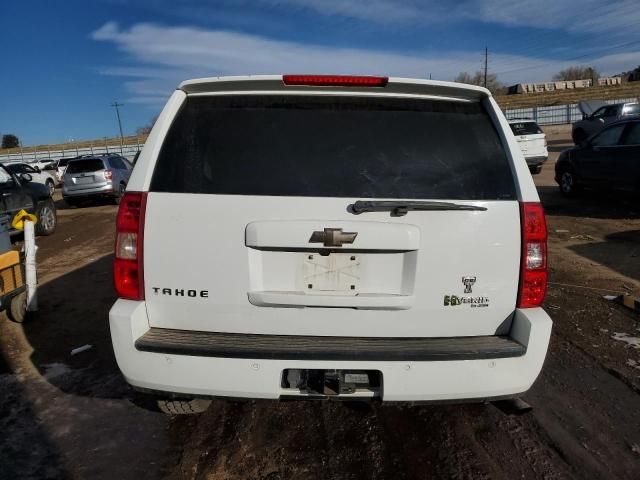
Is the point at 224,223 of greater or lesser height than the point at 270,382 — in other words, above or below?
above

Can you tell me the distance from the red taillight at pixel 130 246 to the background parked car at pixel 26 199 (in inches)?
291

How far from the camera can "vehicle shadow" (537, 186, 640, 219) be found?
9562 millimetres

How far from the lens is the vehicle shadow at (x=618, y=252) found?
20.3 feet

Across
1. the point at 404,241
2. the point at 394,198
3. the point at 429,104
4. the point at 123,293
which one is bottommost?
the point at 123,293

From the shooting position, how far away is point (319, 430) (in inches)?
115

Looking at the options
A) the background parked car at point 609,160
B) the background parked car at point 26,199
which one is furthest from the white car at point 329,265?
the background parked car at point 609,160

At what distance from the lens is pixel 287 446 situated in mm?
2756

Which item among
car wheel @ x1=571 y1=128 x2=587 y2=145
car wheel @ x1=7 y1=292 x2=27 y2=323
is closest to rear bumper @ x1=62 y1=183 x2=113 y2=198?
car wheel @ x1=7 y1=292 x2=27 y2=323

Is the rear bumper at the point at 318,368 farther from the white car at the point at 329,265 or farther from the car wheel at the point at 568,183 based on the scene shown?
the car wheel at the point at 568,183

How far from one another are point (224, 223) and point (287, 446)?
141 cm

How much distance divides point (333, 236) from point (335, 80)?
85 cm

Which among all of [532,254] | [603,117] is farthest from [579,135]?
[532,254]

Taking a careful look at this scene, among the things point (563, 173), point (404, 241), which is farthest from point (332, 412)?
point (563, 173)

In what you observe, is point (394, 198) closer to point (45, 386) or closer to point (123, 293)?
point (123, 293)
